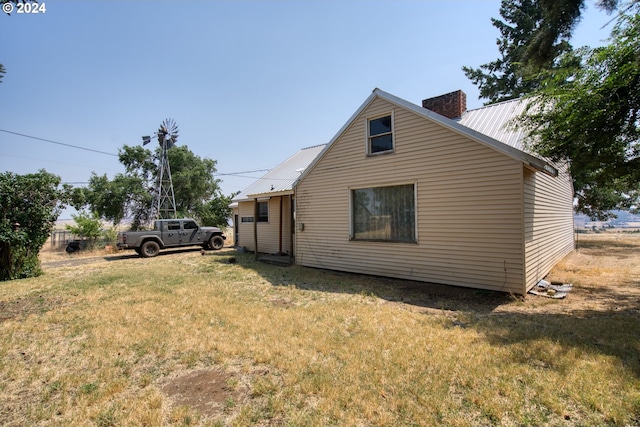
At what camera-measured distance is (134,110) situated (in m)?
16.7

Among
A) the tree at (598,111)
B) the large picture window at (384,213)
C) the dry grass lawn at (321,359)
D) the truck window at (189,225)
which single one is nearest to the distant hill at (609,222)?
the tree at (598,111)

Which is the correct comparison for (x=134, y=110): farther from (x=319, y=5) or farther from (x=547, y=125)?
(x=547, y=125)

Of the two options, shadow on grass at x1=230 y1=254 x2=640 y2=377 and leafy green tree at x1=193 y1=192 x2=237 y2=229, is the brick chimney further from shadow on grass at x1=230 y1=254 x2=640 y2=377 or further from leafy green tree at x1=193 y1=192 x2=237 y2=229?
leafy green tree at x1=193 y1=192 x2=237 y2=229

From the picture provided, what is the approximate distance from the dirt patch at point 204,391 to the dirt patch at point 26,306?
442cm

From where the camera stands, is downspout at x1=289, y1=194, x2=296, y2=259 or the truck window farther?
the truck window

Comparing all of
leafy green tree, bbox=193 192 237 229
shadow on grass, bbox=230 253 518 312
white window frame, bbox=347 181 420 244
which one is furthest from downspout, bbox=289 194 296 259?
leafy green tree, bbox=193 192 237 229

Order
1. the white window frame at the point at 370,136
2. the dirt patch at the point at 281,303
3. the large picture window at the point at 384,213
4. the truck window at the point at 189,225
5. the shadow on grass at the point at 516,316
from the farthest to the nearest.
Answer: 1. the truck window at the point at 189,225
2. the white window frame at the point at 370,136
3. the large picture window at the point at 384,213
4. the dirt patch at the point at 281,303
5. the shadow on grass at the point at 516,316

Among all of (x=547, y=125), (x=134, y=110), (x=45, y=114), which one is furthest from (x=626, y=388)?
(x=45, y=114)

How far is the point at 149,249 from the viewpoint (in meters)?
13.7

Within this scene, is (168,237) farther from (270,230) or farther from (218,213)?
(218,213)

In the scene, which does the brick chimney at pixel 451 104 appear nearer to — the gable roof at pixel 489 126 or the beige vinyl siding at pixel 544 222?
the gable roof at pixel 489 126

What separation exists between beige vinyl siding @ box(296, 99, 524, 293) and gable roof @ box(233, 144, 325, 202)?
3805 mm

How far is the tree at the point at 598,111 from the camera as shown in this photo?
482 centimetres

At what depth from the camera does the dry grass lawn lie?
8.29ft
